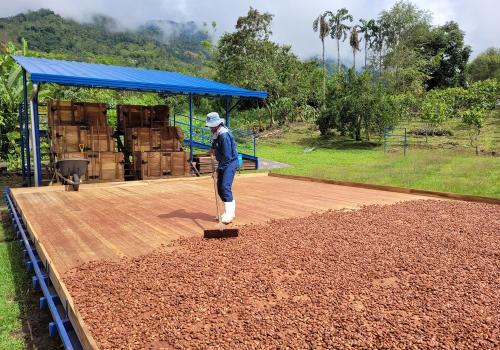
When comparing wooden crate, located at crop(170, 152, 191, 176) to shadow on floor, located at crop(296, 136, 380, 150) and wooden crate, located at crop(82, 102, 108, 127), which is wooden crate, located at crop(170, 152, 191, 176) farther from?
shadow on floor, located at crop(296, 136, 380, 150)

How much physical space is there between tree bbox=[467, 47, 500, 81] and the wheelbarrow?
45.6 m

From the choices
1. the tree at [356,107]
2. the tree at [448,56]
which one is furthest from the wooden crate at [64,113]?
the tree at [448,56]

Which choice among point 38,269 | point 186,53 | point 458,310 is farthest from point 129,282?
point 186,53

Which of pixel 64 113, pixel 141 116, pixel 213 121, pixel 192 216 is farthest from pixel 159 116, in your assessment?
pixel 213 121

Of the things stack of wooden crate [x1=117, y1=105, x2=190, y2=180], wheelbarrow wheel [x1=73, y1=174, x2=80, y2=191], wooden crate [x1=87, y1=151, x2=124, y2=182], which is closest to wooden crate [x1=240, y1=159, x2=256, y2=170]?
stack of wooden crate [x1=117, y1=105, x2=190, y2=180]

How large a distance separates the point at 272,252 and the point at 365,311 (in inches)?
59.7

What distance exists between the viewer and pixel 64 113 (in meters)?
11.0

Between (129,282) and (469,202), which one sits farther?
(469,202)

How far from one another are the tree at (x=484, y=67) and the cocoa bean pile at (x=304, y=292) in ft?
154

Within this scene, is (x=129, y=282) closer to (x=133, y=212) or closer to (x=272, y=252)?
(x=272, y=252)

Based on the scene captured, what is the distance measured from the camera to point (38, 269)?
13.2 feet

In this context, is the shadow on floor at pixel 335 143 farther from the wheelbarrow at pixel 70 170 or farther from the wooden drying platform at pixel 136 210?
the wheelbarrow at pixel 70 170

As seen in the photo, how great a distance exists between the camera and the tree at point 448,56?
42.9 meters

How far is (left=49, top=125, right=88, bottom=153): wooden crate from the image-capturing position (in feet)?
34.6
